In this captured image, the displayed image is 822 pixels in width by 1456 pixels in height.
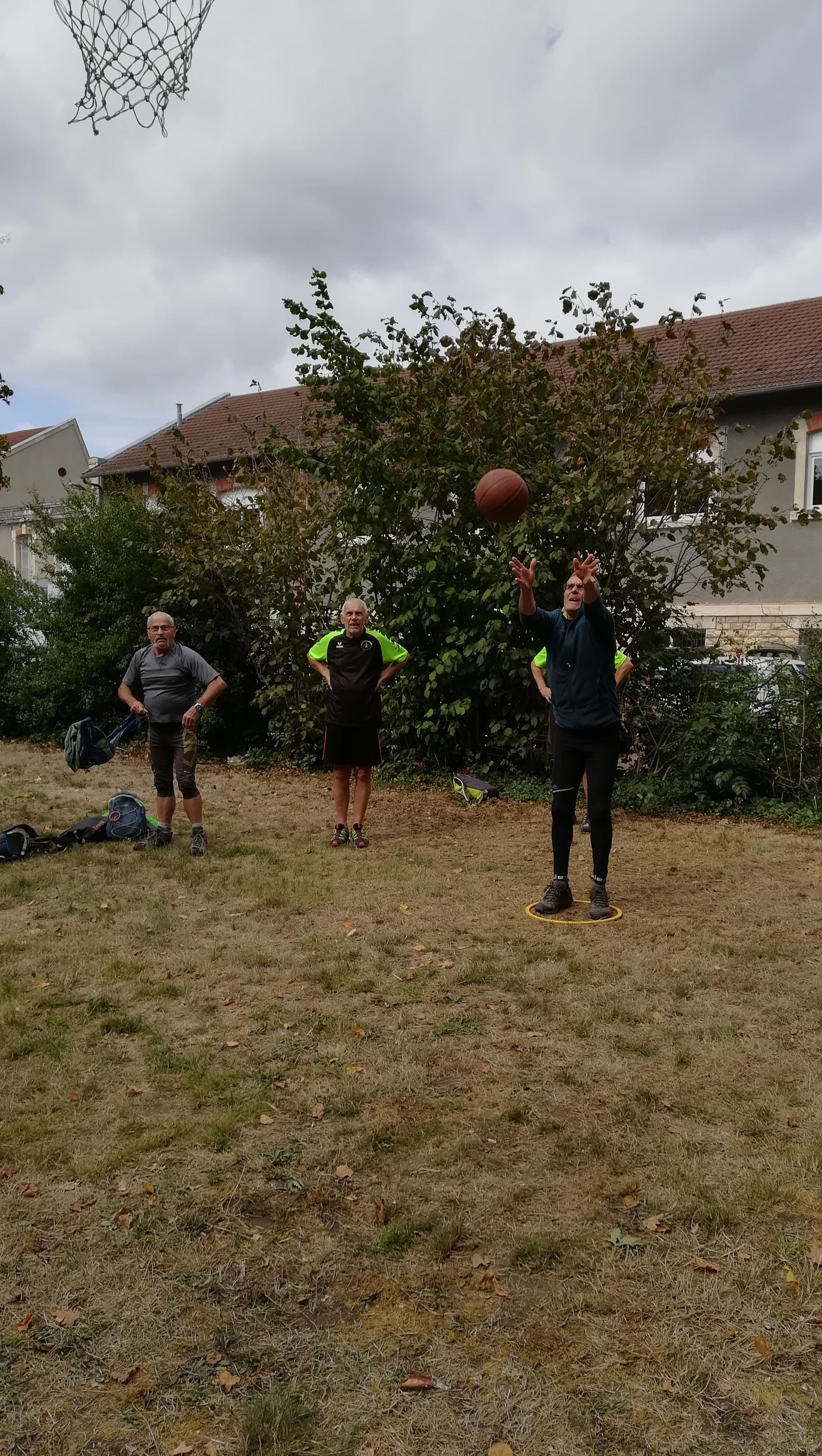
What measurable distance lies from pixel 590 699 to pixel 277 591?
864 centimetres

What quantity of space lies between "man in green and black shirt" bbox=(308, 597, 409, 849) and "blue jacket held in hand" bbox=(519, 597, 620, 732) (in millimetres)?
2701

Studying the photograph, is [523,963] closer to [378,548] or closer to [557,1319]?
[557,1319]

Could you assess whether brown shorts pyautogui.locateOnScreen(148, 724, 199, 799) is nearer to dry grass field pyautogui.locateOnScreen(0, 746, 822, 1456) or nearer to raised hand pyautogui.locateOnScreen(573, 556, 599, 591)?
dry grass field pyautogui.locateOnScreen(0, 746, 822, 1456)

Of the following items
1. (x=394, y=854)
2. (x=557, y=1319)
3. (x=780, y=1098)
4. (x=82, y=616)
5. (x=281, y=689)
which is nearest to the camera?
(x=557, y=1319)

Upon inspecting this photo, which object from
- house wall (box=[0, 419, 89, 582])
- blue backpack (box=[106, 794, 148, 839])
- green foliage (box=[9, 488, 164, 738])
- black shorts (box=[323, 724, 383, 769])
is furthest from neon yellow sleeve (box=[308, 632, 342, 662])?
house wall (box=[0, 419, 89, 582])

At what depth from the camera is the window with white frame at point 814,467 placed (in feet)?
60.4

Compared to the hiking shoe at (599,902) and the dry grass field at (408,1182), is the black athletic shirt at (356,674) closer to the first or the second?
the dry grass field at (408,1182)

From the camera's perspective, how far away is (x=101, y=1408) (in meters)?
2.50

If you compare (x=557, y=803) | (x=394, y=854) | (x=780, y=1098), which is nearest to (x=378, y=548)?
(x=394, y=854)

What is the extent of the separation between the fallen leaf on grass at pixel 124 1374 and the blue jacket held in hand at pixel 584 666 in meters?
4.66

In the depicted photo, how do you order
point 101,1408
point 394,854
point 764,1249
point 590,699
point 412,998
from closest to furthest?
point 101,1408 < point 764,1249 < point 412,998 < point 590,699 < point 394,854

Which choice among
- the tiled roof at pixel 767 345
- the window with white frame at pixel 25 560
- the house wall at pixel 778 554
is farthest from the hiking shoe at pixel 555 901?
the window with white frame at pixel 25 560

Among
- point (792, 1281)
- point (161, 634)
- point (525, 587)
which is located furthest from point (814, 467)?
point (792, 1281)

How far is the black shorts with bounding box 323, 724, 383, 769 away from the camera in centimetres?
913
